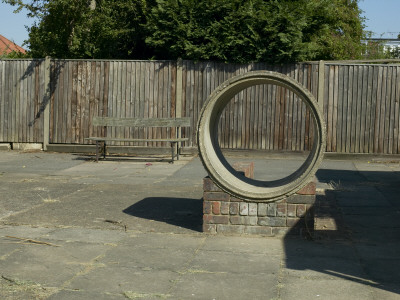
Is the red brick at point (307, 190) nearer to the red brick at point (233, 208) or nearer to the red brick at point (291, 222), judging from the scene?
the red brick at point (291, 222)

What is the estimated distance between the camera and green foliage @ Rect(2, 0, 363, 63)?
14953 mm

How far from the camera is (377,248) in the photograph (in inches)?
262

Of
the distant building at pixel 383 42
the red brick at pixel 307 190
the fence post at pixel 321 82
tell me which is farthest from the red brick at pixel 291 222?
the distant building at pixel 383 42

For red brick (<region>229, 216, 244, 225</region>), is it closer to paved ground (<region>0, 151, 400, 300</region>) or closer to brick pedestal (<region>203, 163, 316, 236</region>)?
brick pedestal (<region>203, 163, 316, 236</region>)

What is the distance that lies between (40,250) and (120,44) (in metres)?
12.1

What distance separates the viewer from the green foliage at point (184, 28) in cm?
1495

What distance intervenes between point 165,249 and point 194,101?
30.1 feet

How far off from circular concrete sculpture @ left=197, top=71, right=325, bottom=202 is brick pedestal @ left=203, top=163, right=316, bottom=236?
0.28ft

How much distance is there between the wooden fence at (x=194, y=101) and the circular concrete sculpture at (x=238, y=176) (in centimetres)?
748

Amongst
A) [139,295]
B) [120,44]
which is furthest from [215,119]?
[120,44]

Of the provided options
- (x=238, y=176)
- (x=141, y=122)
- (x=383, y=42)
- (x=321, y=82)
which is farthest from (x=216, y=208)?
(x=383, y=42)

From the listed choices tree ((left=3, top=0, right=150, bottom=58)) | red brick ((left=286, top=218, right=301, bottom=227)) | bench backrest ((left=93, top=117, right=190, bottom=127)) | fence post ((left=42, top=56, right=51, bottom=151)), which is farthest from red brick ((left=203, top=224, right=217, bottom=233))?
tree ((left=3, top=0, right=150, bottom=58))

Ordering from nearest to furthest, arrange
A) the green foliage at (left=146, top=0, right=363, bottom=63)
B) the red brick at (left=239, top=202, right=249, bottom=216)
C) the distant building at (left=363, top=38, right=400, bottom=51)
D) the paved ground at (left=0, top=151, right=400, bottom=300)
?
the paved ground at (left=0, top=151, right=400, bottom=300) < the red brick at (left=239, top=202, right=249, bottom=216) < the green foliage at (left=146, top=0, right=363, bottom=63) < the distant building at (left=363, top=38, right=400, bottom=51)

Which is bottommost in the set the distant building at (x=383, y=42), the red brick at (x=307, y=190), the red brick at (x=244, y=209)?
the red brick at (x=244, y=209)
